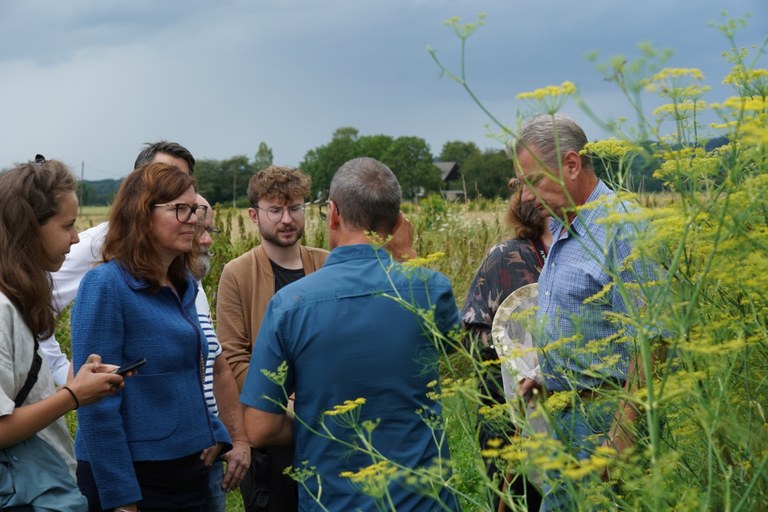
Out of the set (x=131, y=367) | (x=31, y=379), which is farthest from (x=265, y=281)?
(x=31, y=379)

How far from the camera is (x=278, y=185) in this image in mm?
4195

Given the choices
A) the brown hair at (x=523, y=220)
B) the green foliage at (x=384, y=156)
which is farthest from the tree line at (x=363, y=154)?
the brown hair at (x=523, y=220)

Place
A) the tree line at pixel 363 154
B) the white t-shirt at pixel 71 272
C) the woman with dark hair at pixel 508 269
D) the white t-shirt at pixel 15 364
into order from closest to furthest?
the white t-shirt at pixel 15 364
the white t-shirt at pixel 71 272
the woman with dark hair at pixel 508 269
the tree line at pixel 363 154

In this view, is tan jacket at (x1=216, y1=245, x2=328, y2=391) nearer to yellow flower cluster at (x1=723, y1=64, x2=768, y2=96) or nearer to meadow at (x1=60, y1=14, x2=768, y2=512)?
meadow at (x1=60, y1=14, x2=768, y2=512)

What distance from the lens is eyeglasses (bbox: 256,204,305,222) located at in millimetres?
4117

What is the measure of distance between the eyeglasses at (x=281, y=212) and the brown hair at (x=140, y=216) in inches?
37.0

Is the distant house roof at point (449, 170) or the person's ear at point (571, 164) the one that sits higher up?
the person's ear at point (571, 164)

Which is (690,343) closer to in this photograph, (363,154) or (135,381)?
(135,381)

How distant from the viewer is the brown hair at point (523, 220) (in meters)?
4.14

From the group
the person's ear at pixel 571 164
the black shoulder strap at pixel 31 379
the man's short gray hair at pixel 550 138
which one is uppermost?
the man's short gray hair at pixel 550 138

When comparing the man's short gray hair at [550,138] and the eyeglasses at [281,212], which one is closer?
the man's short gray hair at [550,138]

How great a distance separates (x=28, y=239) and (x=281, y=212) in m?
1.53

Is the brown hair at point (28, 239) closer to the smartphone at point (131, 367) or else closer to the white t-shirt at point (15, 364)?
the white t-shirt at point (15, 364)

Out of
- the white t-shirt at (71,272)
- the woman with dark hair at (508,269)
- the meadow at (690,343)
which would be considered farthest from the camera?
the woman with dark hair at (508,269)
